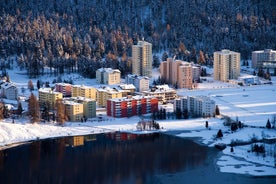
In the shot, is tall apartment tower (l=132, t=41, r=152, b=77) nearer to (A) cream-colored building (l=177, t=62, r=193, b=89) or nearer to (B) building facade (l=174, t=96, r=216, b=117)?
(A) cream-colored building (l=177, t=62, r=193, b=89)

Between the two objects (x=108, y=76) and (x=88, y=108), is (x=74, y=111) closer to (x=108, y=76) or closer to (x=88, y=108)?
(x=88, y=108)

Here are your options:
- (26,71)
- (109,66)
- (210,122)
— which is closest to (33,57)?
(26,71)

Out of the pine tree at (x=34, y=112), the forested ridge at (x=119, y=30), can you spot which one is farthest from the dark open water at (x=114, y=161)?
the forested ridge at (x=119, y=30)

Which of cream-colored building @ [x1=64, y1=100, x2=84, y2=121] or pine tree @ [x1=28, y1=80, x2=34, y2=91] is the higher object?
pine tree @ [x1=28, y1=80, x2=34, y2=91]

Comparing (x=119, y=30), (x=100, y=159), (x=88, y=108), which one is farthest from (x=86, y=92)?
(x=119, y=30)

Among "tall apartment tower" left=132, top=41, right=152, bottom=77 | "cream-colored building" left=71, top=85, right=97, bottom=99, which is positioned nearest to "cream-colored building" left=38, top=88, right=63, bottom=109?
"cream-colored building" left=71, top=85, right=97, bottom=99

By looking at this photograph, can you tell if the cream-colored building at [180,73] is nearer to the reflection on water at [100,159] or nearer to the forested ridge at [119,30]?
the forested ridge at [119,30]

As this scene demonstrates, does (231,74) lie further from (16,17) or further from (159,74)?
(16,17)
